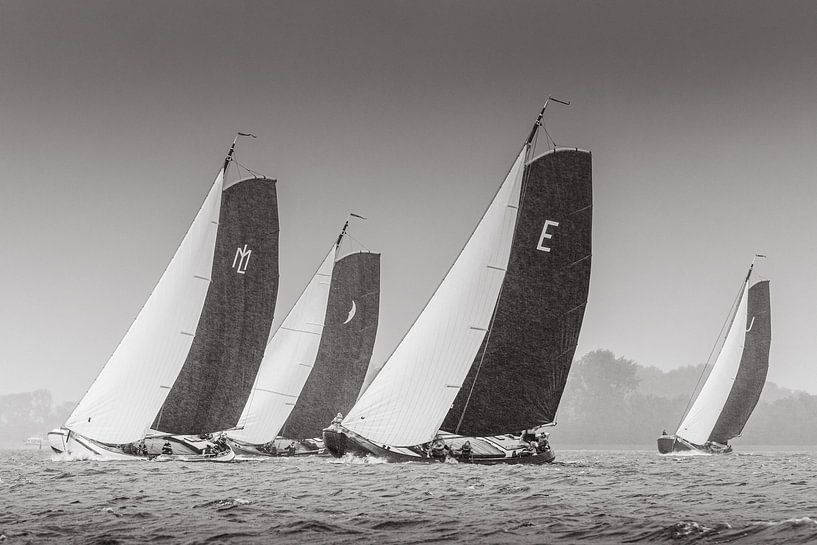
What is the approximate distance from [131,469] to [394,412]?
1130 cm

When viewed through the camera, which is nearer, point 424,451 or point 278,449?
point 424,451

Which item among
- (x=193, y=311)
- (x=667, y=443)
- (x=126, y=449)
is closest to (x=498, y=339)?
(x=193, y=311)

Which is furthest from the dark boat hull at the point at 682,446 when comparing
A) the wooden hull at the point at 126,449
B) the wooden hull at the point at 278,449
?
the wooden hull at the point at 126,449

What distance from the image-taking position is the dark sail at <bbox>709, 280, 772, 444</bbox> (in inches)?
2886

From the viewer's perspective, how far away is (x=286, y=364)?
56.7 metres

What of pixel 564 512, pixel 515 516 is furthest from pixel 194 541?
pixel 564 512

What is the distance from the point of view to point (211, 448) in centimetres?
4572

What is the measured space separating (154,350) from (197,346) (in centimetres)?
245

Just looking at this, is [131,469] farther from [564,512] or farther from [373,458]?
[564,512]

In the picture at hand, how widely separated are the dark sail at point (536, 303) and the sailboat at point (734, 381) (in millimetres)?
37243

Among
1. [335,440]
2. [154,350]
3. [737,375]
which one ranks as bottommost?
[335,440]

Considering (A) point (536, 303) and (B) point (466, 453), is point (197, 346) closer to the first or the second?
(B) point (466, 453)

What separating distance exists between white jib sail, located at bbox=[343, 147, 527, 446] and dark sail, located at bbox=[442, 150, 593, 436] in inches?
21.6

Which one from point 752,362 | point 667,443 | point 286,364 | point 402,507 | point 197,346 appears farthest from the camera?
point 667,443
